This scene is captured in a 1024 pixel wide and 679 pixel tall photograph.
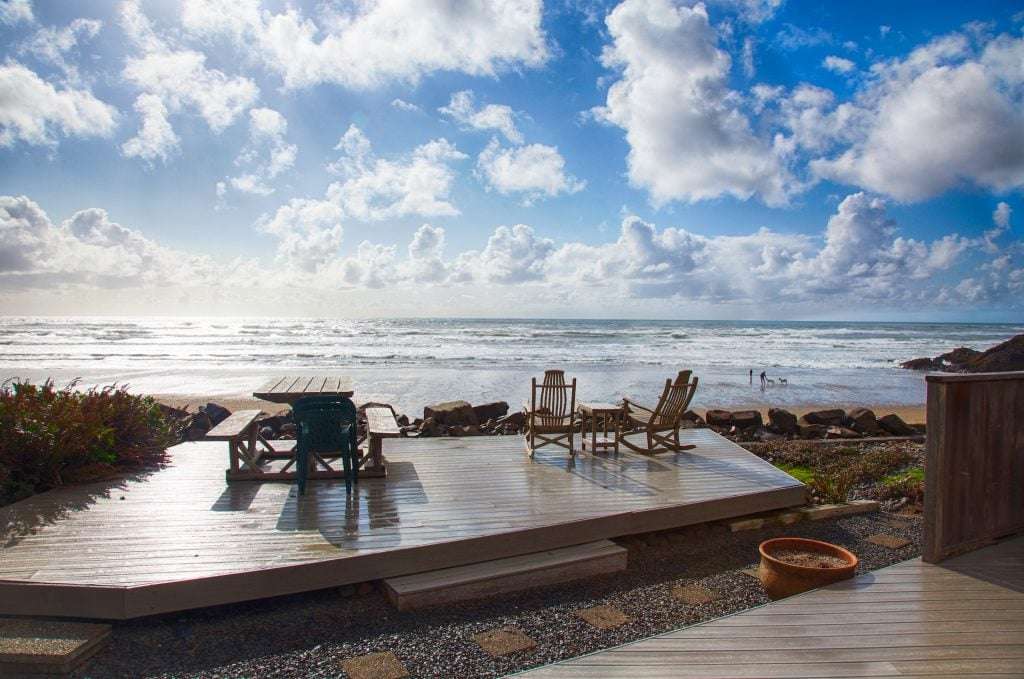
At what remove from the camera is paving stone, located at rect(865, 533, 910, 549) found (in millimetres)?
5336

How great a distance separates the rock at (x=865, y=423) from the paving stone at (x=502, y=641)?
970 centimetres

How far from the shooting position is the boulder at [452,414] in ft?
36.1

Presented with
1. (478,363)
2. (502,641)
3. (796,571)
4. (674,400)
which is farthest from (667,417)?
(478,363)

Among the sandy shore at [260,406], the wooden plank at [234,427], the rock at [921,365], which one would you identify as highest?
the wooden plank at [234,427]

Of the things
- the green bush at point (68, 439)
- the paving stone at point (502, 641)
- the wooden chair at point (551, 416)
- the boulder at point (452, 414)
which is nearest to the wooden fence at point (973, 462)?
the paving stone at point (502, 641)

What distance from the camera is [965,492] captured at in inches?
168

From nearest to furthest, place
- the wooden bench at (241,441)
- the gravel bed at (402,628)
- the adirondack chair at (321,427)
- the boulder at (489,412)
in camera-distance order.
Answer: the gravel bed at (402,628) < the adirondack chair at (321,427) < the wooden bench at (241,441) < the boulder at (489,412)

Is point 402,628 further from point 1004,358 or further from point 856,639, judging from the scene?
point 1004,358

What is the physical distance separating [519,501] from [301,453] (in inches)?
74.4

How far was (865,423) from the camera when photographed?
36.9 ft

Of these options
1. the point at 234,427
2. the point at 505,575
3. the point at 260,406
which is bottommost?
the point at 260,406

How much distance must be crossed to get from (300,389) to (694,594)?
3.99m

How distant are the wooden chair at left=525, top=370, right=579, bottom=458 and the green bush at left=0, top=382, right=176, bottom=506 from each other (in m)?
3.97

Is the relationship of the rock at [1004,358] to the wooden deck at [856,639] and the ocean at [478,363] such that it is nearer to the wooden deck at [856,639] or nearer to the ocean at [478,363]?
the ocean at [478,363]
